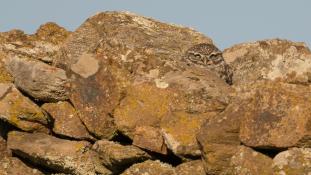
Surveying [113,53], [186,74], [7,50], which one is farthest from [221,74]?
[7,50]

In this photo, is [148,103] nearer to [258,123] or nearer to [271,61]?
[258,123]

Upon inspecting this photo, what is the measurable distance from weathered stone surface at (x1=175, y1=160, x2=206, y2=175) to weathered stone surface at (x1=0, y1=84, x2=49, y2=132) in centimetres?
360

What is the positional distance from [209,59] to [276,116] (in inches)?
149

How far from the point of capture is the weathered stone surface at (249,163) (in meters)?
13.3

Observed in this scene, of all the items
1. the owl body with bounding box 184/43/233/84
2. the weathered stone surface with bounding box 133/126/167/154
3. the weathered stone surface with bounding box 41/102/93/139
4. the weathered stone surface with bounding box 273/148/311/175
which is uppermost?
the owl body with bounding box 184/43/233/84

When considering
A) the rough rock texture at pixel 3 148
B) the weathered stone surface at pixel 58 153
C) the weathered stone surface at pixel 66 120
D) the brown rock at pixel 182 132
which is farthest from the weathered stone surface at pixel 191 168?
the rough rock texture at pixel 3 148

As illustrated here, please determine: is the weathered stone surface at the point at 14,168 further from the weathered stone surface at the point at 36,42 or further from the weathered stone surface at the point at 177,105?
the weathered stone surface at the point at 177,105

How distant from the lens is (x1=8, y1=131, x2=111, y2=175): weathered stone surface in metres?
16.2

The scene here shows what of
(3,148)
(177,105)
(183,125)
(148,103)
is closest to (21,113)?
(3,148)

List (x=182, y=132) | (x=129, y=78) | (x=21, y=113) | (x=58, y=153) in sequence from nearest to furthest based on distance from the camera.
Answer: (x=182, y=132) < (x=129, y=78) < (x=58, y=153) < (x=21, y=113)

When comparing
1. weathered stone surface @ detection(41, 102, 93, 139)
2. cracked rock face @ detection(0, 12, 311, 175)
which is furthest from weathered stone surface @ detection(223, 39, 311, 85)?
weathered stone surface @ detection(41, 102, 93, 139)

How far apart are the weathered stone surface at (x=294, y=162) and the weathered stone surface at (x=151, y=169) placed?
246cm

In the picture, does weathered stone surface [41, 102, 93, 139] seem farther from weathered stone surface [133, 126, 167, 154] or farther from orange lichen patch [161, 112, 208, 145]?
orange lichen patch [161, 112, 208, 145]

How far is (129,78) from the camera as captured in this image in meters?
16.1
